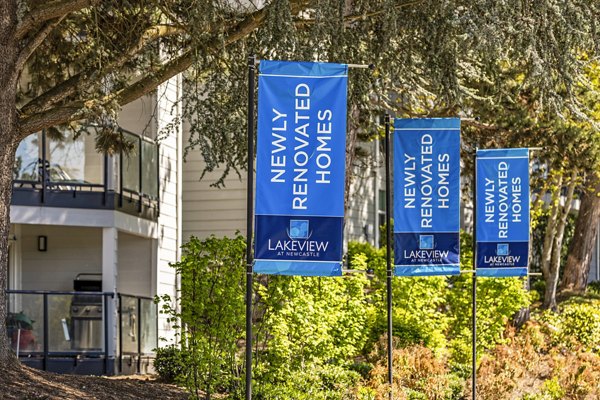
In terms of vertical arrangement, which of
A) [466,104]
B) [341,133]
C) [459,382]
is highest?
[466,104]

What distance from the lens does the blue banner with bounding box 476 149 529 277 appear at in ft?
60.3

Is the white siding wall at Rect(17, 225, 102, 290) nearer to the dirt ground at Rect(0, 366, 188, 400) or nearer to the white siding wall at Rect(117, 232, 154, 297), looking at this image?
the white siding wall at Rect(117, 232, 154, 297)

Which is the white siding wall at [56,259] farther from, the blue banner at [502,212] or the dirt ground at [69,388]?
the blue banner at [502,212]

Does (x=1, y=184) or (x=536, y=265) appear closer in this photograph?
(x=1, y=184)

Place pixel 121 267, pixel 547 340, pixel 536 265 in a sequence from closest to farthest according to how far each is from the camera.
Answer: pixel 121 267, pixel 547 340, pixel 536 265

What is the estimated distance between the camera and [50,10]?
555 inches

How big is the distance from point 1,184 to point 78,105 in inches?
54.5

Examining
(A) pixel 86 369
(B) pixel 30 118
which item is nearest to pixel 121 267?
(A) pixel 86 369

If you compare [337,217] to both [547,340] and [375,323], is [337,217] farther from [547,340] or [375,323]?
[547,340]

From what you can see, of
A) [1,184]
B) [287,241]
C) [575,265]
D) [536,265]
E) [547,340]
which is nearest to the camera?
[287,241]

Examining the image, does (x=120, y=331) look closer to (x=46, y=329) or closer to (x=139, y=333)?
(x=139, y=333)

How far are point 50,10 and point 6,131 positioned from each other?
56.5 inches

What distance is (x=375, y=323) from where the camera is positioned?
19984 millimetres

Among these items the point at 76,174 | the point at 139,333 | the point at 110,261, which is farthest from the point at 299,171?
the point at 139,333
